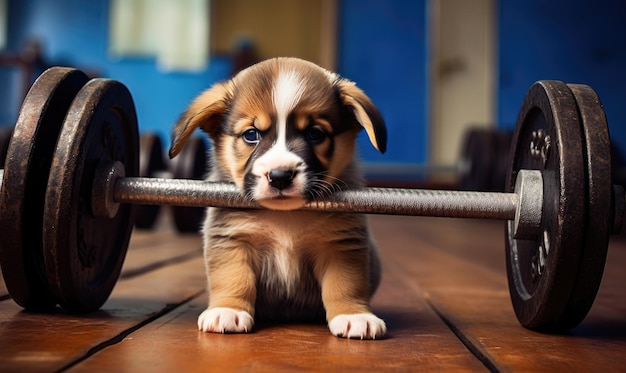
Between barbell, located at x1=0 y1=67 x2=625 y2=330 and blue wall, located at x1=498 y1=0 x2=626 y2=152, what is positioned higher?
blue wall, located at x1=498 y1=0 x2=626 y2=152

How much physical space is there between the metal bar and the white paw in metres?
0.22

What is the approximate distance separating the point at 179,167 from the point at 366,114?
8.50ft

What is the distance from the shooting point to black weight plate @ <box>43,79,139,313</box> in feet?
4.86

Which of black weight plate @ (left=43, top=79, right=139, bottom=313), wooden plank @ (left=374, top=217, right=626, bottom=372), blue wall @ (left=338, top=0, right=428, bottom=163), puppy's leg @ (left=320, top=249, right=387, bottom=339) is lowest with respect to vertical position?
wooden plank @ (left=374, top=217, right=626, bottom=372)

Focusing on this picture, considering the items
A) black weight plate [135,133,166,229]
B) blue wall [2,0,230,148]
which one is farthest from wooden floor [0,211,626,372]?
blue wall [2,0,230,148]

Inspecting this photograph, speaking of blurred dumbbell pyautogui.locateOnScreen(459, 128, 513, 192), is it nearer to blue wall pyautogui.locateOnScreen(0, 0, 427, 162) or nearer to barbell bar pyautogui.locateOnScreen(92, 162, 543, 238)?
blue wall pyautogui.locateOnScreen(0, 0, 427, 162)

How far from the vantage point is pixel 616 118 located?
7320mm

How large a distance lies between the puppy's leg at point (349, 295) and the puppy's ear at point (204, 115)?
41cm

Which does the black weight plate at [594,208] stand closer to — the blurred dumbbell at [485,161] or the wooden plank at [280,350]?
the wooden plank at [280,350]

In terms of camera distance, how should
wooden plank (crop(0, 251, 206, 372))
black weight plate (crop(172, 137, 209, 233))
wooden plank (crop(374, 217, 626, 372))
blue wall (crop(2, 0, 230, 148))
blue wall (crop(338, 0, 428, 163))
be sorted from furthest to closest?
1. blue wall (crop(2, 0, 230, 148))
2. blue wall (crop(338, 0, 428, 163))
3. black weight plate (crop(172, 137, 209, 233))
4. wooden plank (crop(374, 217, 626, 372))
5. wooden plank (crop(0, 251, 206, 372))

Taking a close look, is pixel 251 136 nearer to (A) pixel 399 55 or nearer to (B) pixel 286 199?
(B) pixel 286 199

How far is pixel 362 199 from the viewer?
5.24 ft

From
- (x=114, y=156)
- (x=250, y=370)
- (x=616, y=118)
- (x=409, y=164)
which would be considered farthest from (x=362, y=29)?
(x=250, y=370)

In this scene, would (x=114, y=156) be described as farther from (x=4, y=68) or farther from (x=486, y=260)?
(x=4, y=68)
